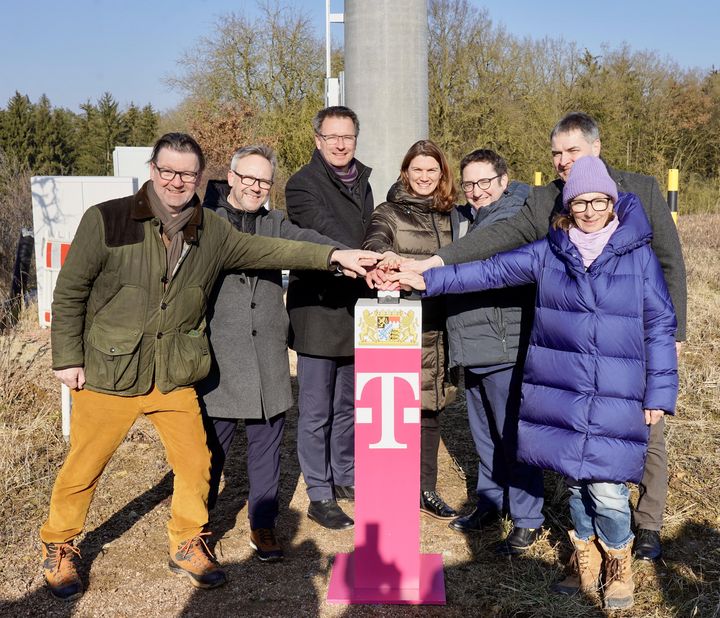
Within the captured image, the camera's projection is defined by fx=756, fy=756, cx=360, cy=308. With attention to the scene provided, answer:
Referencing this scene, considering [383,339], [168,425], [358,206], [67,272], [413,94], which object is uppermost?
[413,94]

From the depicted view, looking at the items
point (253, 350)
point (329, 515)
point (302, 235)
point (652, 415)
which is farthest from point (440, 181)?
point (329, 515)

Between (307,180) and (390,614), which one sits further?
(307,180)

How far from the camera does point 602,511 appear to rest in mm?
3168

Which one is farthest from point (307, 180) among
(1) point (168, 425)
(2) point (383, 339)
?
(1) point (168, 425)

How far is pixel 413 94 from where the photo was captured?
227 inches

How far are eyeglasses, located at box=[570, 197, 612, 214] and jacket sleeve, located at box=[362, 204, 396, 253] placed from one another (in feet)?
3.35

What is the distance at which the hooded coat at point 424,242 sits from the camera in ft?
12.7

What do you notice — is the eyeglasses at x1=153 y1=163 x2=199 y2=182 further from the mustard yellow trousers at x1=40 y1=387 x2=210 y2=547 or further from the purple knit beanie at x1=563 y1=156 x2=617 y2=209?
the purple knit beanie at x1=563 y1=156 x2=617 y2=209

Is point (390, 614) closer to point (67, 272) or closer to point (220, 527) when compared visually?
point (220, 527)

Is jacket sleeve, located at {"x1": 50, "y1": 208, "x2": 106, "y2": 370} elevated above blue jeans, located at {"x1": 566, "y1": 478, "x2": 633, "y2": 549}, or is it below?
above

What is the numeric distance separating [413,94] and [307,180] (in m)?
2.06

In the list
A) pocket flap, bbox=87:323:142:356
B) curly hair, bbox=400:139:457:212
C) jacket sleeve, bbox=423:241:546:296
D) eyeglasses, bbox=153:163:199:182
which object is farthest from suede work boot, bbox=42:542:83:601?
curly hair, bbox=400:139:457:212

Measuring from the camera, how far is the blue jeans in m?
3.13

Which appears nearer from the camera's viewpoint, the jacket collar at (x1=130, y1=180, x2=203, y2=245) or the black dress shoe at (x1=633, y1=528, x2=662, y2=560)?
the jacket collar at (x1=130, y1=180, x2=203, y2=245)
